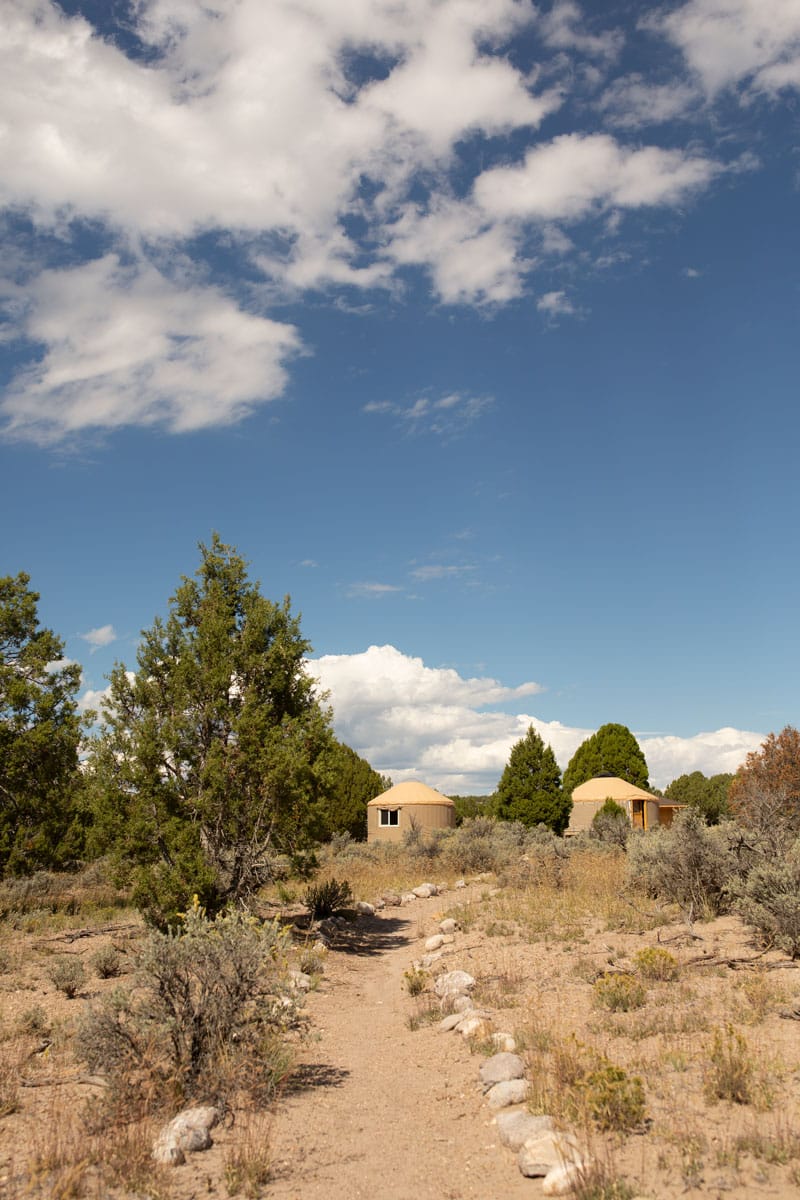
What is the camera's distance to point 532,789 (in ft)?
123

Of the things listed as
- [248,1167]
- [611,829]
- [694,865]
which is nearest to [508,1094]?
[248,1167]

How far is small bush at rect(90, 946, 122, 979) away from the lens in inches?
460

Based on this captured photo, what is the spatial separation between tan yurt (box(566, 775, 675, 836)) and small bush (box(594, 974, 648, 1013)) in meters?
35.5

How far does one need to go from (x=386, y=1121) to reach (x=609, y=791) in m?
41.4

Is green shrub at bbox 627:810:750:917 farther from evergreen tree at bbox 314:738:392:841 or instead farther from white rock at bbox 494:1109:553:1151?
evergreen tree at bbox 314:738:392:841

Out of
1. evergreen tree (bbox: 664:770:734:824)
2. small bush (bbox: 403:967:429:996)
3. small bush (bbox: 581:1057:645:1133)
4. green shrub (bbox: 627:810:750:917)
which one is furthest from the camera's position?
evergreen tree (bbox: 664:770:734:824)

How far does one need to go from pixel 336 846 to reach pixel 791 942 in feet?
85.9

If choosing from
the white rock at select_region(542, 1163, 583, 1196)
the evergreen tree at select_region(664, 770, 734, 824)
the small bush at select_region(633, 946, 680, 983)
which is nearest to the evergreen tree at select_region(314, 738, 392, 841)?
the evergreen tree at select_region(664, 770, 734, 824)

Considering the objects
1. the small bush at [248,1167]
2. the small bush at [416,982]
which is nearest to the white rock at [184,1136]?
the small bush at [248,1167]

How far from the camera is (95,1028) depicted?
6.73 m

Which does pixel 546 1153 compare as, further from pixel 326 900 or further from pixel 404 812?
pixel 404 812

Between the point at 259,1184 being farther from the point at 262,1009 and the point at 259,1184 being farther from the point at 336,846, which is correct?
the point at 336,846

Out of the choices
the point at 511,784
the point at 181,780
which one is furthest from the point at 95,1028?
the point at 511,784

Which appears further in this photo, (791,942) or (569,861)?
(569,861)
